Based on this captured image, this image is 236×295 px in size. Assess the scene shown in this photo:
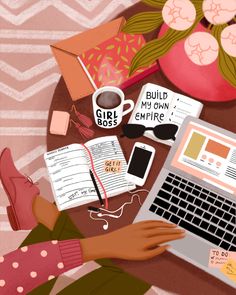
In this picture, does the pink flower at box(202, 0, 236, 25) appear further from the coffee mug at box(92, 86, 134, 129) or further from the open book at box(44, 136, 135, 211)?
the open book at box(44, 136, 135, 211)

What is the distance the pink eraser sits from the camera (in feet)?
5.48

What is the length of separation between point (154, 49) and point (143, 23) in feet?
0.51

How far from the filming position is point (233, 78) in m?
1.69

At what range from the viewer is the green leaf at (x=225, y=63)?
166 centimetres

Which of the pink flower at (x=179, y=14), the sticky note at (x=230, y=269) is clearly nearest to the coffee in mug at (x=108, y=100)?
the pink flower at (x=179, y=14)

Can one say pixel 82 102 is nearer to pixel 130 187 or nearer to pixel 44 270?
pixel 130 187

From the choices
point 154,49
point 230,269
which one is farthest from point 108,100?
point 230,269

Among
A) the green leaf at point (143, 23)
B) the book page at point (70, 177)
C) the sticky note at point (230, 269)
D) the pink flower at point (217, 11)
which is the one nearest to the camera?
the sticky note at point (230, 269)

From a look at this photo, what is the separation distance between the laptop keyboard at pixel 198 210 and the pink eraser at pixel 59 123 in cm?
40

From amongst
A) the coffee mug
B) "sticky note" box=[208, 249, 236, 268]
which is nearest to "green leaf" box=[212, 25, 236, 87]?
the coffee mug

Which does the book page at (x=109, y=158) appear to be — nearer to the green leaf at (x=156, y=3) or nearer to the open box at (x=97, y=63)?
the open box at (x=97, y=63)

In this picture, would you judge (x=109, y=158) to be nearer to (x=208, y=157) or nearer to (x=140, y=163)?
(x=140, y=163)

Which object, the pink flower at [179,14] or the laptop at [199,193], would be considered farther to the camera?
the pink flower at [179,14]

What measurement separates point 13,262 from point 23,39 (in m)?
1.52
